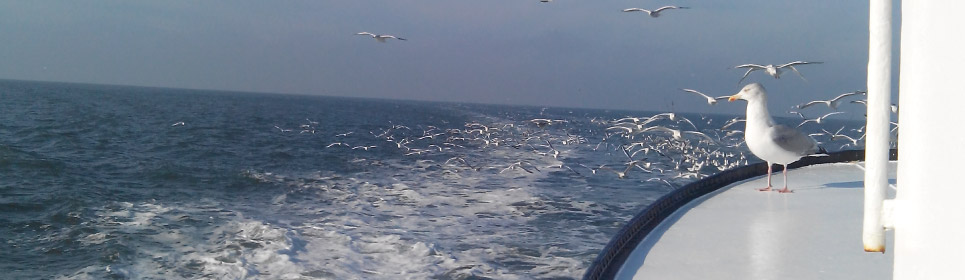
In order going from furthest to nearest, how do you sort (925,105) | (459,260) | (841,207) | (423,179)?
(423,179) → (459,260) → (841,207) → (925,105)

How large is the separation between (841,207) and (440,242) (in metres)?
4.83

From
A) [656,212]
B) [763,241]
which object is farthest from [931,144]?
[656,212]

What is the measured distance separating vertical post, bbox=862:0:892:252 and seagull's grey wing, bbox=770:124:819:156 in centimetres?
519

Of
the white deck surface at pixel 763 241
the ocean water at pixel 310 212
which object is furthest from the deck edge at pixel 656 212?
the ocean water at pixel 310 212

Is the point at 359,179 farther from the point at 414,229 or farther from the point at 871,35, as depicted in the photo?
the point at 871,35

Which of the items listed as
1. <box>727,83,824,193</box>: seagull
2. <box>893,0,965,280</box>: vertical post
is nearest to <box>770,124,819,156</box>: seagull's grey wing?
<box>727,83,824,193</box>: seagull

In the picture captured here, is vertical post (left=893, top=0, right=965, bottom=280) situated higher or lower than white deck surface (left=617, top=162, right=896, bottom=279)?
higher

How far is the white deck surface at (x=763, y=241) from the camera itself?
3.28 m

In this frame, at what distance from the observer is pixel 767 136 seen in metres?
5.84

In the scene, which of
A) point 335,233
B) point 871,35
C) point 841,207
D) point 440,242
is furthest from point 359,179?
point 871,35

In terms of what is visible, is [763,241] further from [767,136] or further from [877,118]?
[877,118]

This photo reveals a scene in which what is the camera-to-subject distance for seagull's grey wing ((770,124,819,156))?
5801 millimetres

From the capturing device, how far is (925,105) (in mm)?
833

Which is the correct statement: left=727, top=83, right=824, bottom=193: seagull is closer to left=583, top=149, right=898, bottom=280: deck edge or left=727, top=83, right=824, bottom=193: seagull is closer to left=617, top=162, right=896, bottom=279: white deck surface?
left=617, top=162, right=896, bottom=279: white deck surface
